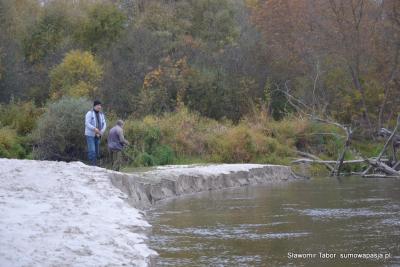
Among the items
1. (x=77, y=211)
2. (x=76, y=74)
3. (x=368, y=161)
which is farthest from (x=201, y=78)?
(x=77, y=211)

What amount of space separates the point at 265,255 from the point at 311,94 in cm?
2579

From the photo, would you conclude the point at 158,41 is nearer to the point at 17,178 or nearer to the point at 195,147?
the point at 195,147

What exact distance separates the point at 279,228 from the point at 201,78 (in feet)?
75.8

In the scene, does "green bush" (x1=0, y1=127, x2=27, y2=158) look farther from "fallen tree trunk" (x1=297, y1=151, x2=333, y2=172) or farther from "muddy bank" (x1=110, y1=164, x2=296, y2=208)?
"fallen tree trunk" (x1=297, y1=151, x2=333, y2=172)

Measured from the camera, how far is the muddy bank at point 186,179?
16.9 metres

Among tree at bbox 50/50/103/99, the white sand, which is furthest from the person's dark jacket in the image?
tree at bbox 50/50/103/99

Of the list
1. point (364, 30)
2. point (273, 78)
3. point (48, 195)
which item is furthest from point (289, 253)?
point (273, 78)

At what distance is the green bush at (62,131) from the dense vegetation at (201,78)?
43mm

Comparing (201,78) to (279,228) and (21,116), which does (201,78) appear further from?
(279,228)

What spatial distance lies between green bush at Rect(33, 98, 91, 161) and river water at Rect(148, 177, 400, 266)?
9788 millimetres

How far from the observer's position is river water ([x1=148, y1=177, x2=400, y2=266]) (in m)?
10.1

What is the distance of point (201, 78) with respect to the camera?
3544 centimetres

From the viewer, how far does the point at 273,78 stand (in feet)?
123

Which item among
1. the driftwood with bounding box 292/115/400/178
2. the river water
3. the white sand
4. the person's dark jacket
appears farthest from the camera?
the driftwood with bounding box 292/115/400/178
